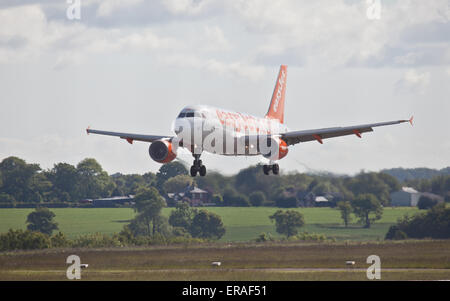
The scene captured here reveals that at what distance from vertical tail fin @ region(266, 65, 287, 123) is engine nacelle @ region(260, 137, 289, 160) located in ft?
45.2

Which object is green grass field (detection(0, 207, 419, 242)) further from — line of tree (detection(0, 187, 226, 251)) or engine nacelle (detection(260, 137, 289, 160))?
engine nacelle (detection(260, 137, 289, 160))

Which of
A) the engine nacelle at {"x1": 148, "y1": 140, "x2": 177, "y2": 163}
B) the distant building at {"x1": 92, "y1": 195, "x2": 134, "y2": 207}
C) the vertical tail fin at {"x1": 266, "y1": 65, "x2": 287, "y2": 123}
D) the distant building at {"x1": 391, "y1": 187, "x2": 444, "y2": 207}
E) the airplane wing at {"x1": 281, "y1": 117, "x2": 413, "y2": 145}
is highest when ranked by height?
the vertical tail fin at {"x1": 266, "y1": 65, "x2": 287, "y2": 123}

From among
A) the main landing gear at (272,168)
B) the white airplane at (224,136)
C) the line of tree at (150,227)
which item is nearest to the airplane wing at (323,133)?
the white airplane at (224,136)

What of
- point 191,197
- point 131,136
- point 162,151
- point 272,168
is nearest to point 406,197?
point 191,197

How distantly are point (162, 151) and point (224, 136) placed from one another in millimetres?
5170

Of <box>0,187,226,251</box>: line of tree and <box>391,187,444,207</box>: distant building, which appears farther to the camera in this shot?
<box>0,187,226,251</box>: line of tree

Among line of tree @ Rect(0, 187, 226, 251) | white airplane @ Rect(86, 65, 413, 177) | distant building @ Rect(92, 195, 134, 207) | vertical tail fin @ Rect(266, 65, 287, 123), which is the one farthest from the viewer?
distant building @ Rect(92, 195, 134, 207)

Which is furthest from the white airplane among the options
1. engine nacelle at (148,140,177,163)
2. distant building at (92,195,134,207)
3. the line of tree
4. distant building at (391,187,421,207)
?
distant building at (92,195,134,207)

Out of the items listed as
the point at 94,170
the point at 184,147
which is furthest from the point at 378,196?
the point at 94,170

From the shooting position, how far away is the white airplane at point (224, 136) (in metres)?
71.4

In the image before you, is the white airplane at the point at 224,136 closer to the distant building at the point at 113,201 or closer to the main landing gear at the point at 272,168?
the main landing gear at the point at 272,168

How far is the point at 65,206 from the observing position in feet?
518

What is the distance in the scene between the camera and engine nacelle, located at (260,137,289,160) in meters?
77.8

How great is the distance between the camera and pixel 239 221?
13338 cm
